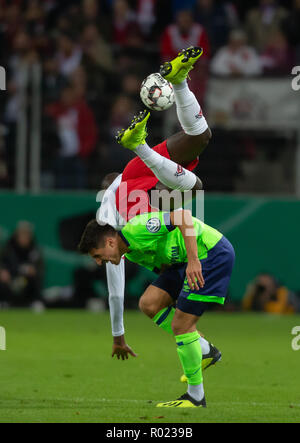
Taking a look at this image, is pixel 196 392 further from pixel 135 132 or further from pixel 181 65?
pixel 181 65

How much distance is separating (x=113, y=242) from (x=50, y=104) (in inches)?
413

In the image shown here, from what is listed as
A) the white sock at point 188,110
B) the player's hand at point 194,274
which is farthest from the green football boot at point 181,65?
the player's hand at point 194,274

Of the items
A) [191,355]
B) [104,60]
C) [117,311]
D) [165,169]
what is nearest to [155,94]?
[165,169]

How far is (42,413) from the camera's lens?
7367mm

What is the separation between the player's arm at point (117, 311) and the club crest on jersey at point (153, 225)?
0.83 meters

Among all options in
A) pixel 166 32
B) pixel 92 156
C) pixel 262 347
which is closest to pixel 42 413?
pixel 262 347

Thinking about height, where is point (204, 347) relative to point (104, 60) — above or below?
below

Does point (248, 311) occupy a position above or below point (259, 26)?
below

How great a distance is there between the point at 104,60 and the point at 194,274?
11.3 m

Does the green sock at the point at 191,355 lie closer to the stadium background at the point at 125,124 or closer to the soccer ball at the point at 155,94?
the soccer ball at the point at 155,94

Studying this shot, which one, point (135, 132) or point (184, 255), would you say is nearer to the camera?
point (135, 132)

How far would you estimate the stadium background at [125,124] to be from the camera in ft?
57.7

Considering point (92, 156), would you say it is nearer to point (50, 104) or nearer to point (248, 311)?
point (50, 104)

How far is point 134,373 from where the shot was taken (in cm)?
1067
